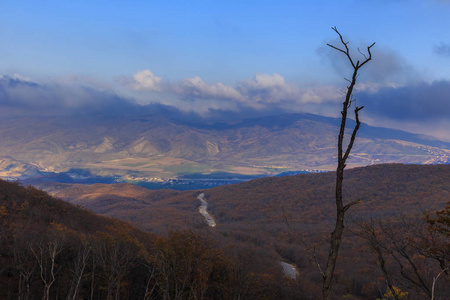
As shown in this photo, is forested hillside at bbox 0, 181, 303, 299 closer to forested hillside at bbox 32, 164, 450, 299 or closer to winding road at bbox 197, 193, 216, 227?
forested hillside at bbox 32, 164, 450, 299

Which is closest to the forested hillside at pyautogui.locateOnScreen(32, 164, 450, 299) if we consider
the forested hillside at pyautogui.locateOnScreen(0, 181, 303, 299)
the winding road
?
the winding road

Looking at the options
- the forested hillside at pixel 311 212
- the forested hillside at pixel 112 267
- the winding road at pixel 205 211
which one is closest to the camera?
the forested hillside at pixel 112 267

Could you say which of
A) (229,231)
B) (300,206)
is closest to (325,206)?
(300,206)

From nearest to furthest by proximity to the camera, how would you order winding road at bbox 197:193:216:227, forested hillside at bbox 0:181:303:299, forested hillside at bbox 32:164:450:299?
forested hillside at bbox 0:181:303:299, forested hillside at bbox 32:164:450:299, winding road at bbox 197:193:216:227

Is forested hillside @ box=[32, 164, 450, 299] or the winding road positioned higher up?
forested hillside @ box=[32, 164, 450, 299]

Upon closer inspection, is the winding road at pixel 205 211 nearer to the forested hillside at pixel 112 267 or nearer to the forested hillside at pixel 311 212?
the forested hillside at pixel 311 212

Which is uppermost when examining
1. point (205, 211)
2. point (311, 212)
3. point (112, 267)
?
point (112, 267)

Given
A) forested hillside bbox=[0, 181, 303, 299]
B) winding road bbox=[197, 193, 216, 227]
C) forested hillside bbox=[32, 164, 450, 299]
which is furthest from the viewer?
winding road bbox=[197, 193, 216, 227]

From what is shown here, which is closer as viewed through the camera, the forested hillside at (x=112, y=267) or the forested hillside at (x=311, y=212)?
the forested hillside at (x=112, y=267)

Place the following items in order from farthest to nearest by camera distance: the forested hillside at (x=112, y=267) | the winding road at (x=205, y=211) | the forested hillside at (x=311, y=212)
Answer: the winding road at (x=205, y=211)
the forested hillside at (x=311, y=212)
the forested hillside at (x=112, y=267)

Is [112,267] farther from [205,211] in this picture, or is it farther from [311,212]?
[205,211]

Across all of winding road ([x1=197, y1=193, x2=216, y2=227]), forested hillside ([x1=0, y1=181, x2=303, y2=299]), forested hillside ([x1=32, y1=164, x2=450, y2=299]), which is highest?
forested hillside ([x1=0, y1=181, x2=303, y2=299])

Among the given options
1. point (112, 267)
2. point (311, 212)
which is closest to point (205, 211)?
point (311, 212)

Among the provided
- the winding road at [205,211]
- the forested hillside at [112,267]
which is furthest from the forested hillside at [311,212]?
the forested hillside at [112,267]
